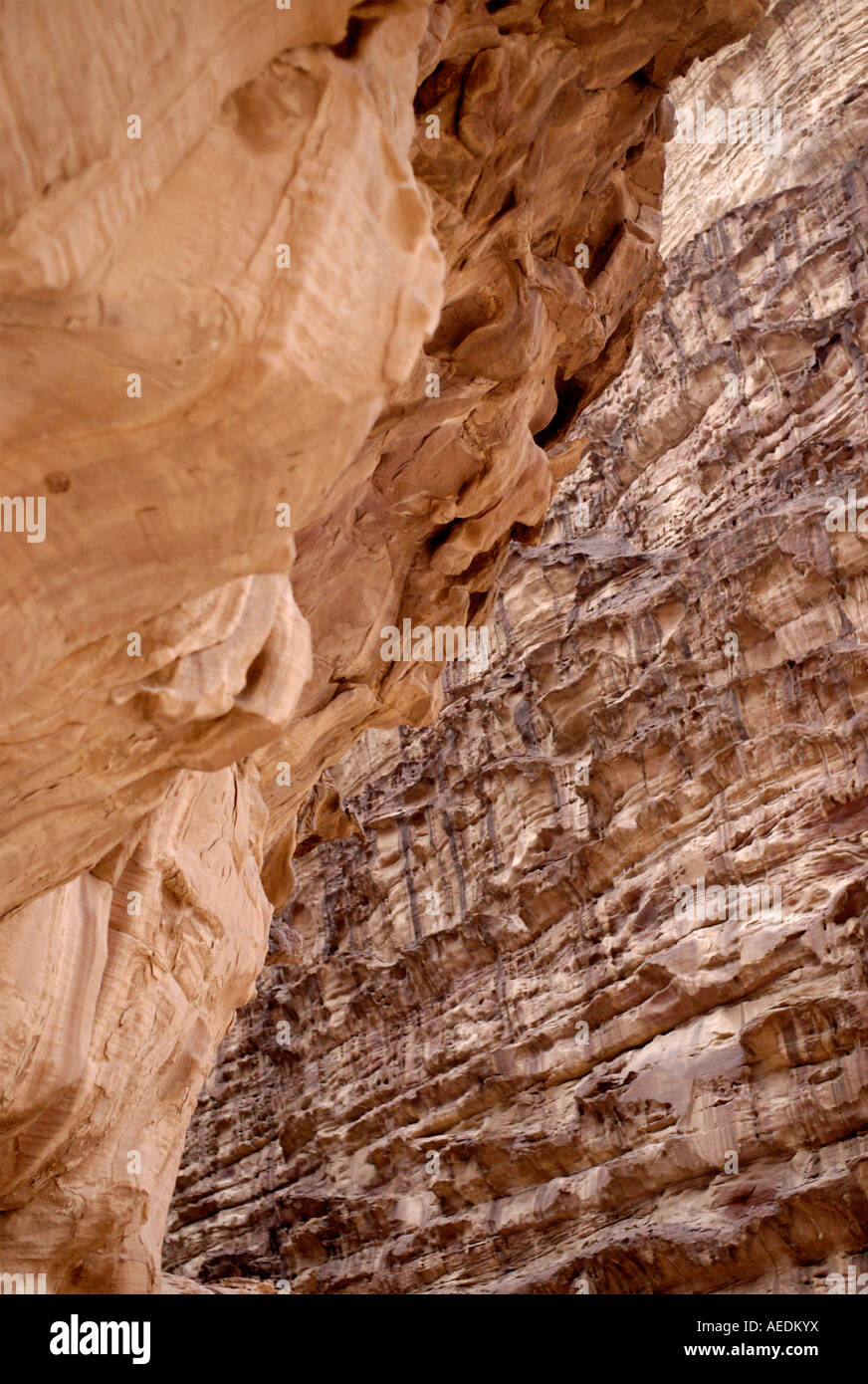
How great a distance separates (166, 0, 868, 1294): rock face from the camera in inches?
658

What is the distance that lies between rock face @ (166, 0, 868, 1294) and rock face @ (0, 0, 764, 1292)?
5.55 meters

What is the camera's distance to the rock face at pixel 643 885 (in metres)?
16.7

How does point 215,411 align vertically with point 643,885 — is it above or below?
below

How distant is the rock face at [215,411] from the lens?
388 centimetres

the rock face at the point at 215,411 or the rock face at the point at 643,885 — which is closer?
the rock face at the point at 215,411

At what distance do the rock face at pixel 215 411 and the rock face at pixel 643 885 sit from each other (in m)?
5.55

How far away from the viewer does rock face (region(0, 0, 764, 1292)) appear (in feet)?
12.7

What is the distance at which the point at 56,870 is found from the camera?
640 centimetres

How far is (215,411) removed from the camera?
413cm

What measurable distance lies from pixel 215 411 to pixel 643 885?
16.8m

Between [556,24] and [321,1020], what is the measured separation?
1991 cm

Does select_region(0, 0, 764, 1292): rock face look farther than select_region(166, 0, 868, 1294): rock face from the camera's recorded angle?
No

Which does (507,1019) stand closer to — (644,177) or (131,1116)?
(131,1116)

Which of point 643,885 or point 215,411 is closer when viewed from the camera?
point 215,411
